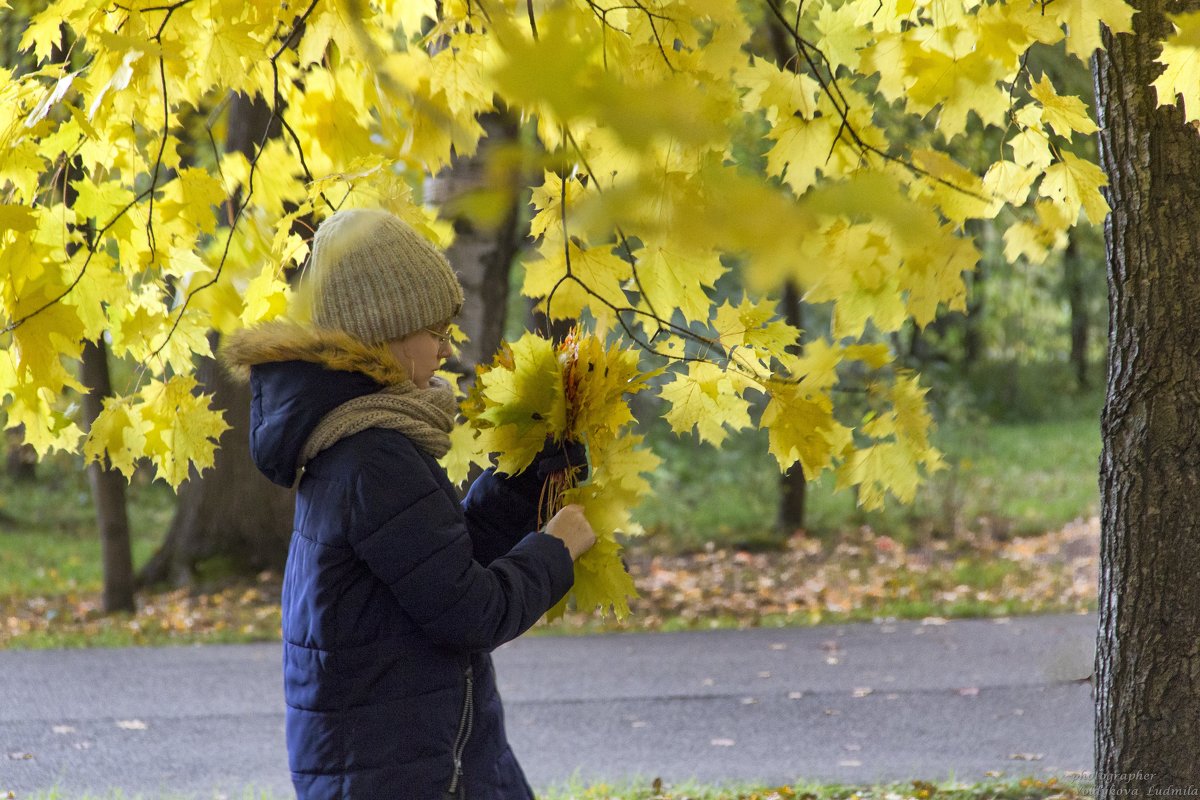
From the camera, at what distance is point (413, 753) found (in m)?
2.01

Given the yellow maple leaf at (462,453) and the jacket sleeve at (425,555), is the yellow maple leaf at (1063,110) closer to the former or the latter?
the yellow maple leaf at (462,453)

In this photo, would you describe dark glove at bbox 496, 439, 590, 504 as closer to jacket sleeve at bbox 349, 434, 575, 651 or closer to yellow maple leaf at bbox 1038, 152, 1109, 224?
jacket sleeve at bbox 349, 434, 575, 651

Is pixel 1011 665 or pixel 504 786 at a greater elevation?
pixel 504 786

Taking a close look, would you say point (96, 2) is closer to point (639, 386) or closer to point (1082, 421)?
point (639, 386)

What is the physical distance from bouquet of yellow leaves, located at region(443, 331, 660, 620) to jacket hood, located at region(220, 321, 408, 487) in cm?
33

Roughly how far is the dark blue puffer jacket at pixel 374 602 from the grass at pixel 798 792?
→ 249 cm

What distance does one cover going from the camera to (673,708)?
5879mm

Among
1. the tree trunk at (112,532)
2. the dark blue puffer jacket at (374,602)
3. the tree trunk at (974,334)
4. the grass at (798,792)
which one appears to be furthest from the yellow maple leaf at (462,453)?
the tree trunk at (974,334)

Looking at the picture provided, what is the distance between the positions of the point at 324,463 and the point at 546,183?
990 mm

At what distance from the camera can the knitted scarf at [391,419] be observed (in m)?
2.01

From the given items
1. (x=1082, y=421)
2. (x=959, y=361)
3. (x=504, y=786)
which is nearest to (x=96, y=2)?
(x=504, y=786)

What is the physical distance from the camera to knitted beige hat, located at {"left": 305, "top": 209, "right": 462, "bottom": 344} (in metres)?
2.07

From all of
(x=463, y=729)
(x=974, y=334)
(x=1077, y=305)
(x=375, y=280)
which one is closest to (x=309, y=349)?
(x=375, y=280)

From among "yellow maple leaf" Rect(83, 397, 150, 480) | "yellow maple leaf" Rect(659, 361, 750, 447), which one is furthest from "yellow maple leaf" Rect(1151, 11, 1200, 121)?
"yellow maple leaf" Rect(83, 397, 150, 480)
